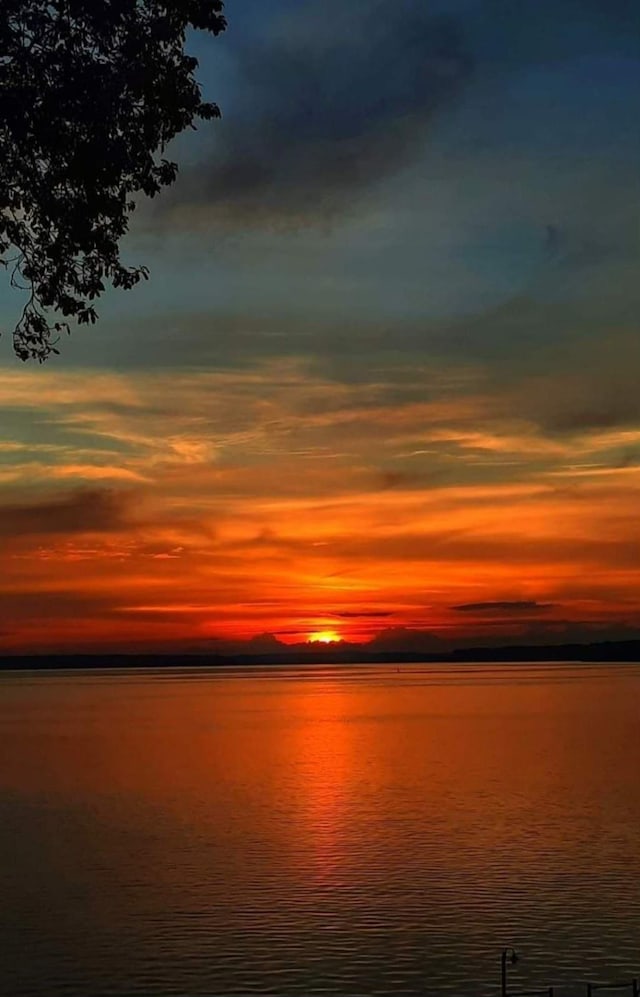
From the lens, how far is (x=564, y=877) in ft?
163

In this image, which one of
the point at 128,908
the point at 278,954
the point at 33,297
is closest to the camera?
the point at 33,297

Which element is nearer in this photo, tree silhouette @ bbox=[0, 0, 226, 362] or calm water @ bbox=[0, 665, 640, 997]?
tree silhouette @ bbox=[0, 0, 226, 362]

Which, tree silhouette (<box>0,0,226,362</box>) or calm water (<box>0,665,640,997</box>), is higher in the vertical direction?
tree silhouette (<box>0,0,226,362</box>)

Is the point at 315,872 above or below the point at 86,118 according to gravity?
below

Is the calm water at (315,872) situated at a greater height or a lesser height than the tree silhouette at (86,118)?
lesser

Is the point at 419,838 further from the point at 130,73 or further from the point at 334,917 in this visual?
the point at 130,73

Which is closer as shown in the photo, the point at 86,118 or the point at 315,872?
the point at 86,118

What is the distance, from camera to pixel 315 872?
5244 cm

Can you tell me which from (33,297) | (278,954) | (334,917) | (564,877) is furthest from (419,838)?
(33,297)

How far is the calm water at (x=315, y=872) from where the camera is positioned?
36.5 metres

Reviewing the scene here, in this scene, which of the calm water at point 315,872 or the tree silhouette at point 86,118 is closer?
the tree silhouette at point 86,118

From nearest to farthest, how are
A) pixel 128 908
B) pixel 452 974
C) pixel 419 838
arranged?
pixel 452 974 → pixel 128 908 → pixel 419 838

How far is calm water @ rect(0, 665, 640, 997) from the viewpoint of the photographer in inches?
1437

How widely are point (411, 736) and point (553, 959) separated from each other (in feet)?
340
